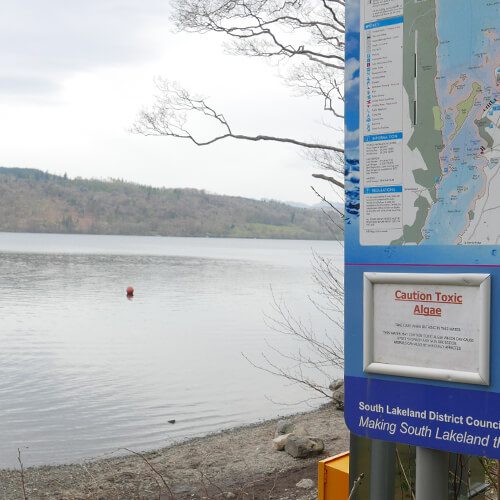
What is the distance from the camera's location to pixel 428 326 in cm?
216

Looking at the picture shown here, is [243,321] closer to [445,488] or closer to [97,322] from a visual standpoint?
[97,322]

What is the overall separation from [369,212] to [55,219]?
19716cm

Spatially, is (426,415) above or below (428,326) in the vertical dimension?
below

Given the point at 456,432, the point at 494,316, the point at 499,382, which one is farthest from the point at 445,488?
the point at 494,316

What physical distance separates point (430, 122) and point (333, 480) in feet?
10.1

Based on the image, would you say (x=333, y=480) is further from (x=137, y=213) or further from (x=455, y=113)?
(x=137, y=213)

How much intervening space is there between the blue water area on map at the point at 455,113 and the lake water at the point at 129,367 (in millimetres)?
13034

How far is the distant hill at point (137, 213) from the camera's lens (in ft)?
625

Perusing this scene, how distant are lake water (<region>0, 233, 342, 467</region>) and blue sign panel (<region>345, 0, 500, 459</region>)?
12.8 m

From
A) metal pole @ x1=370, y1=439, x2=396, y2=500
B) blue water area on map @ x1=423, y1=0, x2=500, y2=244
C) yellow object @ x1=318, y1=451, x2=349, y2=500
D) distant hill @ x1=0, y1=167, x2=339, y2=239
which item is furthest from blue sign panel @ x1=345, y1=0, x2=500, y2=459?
distant hill @ x1=0, y1=167, x2=339, y2=239

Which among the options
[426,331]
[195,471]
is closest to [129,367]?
[195,471]

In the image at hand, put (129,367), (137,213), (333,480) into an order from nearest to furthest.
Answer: (333,480), (129,367), (137,213)

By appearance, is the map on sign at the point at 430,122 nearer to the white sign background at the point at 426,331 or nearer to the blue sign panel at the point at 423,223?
the blue sign panel at the point at 423,223

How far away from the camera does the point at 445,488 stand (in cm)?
221
